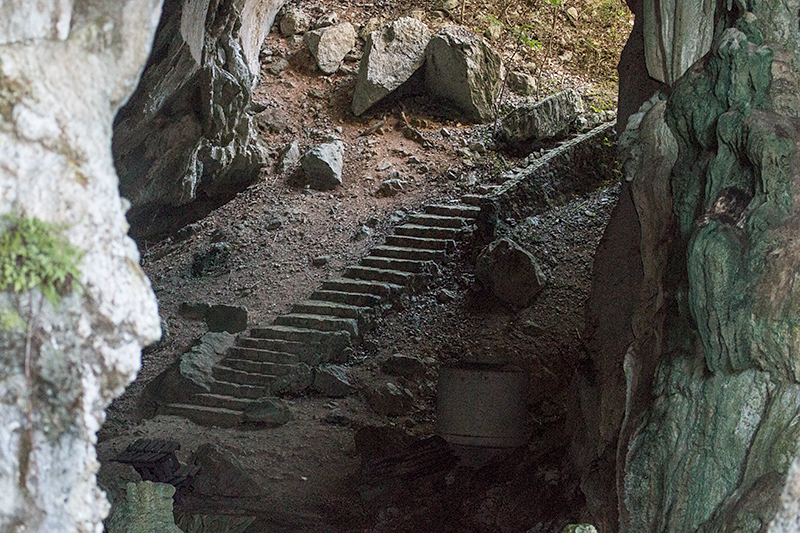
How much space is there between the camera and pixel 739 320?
10.7 ft

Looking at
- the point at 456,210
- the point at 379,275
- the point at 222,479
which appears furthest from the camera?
the point at 456,210

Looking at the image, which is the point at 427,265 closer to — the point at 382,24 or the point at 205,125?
the point at 205,125

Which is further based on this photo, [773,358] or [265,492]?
[265,492]

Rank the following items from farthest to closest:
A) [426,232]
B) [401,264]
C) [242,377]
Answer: [426,232] → [401,264] → [242,377]

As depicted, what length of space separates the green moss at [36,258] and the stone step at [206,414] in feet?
22.1

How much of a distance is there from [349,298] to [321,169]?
297 cm

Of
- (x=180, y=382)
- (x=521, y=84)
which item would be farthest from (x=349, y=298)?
(x=521, y=84)

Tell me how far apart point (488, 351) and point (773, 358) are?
6.43m

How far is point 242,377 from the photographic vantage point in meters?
Answer: 9.02

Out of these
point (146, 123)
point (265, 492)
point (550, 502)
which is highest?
point (146, 123)

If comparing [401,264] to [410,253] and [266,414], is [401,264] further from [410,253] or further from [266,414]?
[266,414]

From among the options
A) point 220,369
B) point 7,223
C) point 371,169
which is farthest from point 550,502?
point 371,169

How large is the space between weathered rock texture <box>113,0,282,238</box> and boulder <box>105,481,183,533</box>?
418 cm

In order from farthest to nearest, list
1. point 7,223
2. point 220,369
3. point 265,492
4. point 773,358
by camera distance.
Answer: point 220,369 → point 265,492 → point 773,358 → point 7,223
